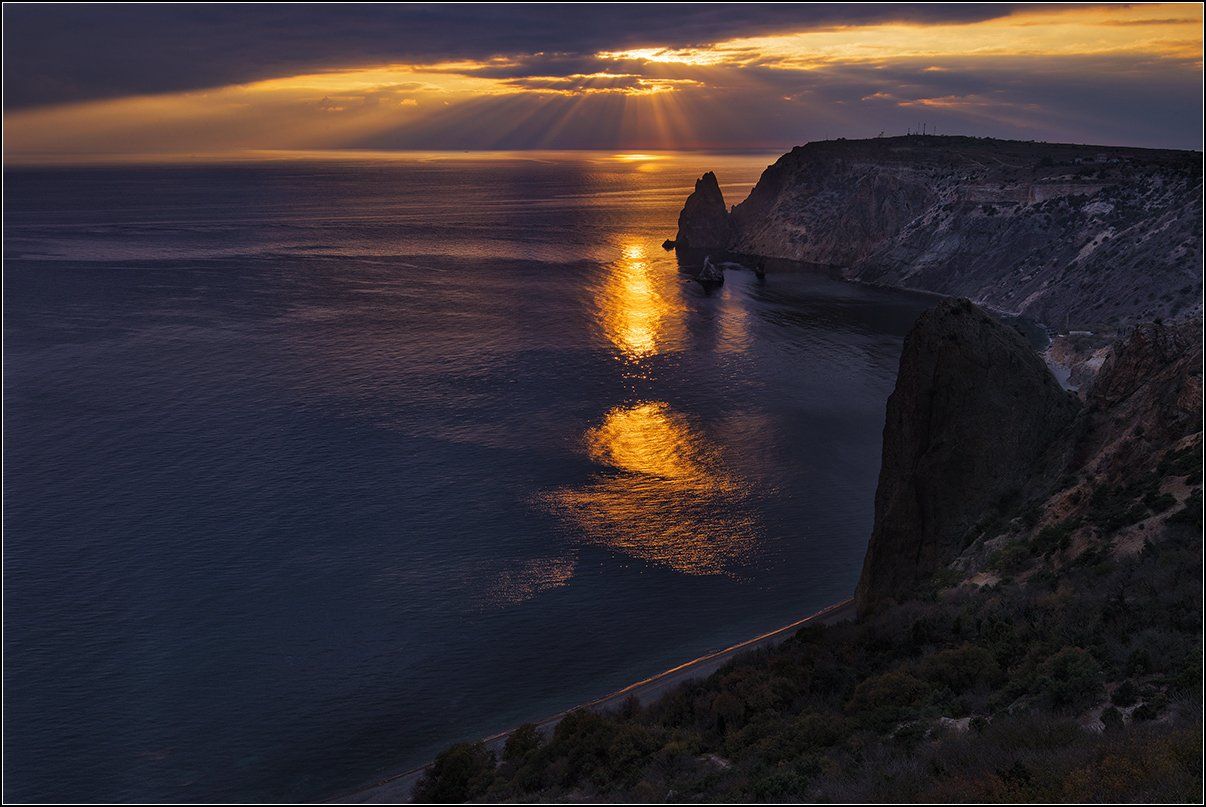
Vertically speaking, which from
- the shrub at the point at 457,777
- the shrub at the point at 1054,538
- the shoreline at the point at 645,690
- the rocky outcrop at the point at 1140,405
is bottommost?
the shoreline at the point at 645,690

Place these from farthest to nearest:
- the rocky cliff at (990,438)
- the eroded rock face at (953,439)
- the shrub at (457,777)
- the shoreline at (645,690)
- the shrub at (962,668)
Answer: the eroded rock face at (953,439) < the rocky cliff at (990,438) < the shoreline at (645,690) < the shrub at (457,777) < the shrub at (962,668)

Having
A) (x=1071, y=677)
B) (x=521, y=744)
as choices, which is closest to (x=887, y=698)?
(x=1071, y=677)

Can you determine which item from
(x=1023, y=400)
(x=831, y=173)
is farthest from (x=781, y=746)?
(x=831, y=173)

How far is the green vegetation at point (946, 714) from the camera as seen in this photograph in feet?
56.2

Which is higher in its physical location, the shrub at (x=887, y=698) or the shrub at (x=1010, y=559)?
the shrub at (x=1010, y=559)

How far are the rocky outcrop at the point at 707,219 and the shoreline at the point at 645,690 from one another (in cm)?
14746

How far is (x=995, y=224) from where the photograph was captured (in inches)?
5113

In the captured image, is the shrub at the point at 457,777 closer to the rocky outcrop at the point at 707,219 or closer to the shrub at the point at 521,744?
the shrub at the point at 521,744

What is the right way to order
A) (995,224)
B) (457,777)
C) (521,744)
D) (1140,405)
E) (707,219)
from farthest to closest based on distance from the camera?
(707,219) → (995,224) → (1140,405) → (521,744) → (457,777)

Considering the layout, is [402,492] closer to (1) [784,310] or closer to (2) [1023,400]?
(2) [1023,400]

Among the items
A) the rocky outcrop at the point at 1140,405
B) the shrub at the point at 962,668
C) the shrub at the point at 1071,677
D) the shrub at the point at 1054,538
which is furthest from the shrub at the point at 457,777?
the rocky outcrop at the point at 1140,405

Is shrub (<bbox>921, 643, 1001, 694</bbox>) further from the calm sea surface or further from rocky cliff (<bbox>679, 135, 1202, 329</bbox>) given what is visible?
rocky cliff (<bbox>679, 135, 1202, 329</bbox>)

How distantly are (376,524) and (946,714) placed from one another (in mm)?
36506

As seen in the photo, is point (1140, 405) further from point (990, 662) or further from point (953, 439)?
point (990, 662)
